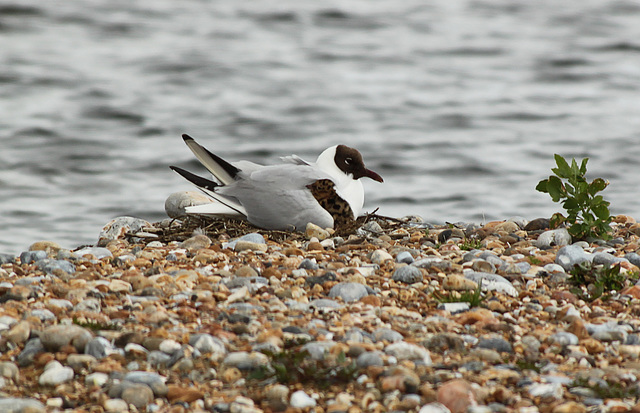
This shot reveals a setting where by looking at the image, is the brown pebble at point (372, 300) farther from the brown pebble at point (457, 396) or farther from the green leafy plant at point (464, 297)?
the brown pebble at point (457, 396)

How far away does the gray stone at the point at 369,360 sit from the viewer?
9.71 ft

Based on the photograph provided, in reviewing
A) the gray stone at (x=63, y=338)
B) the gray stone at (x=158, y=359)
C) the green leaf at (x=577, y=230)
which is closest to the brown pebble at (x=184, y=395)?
the gray stone at (x=158, y=359)

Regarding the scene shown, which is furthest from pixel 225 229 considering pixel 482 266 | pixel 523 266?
pixel 523 266

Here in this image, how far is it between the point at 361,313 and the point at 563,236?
7.03 ft

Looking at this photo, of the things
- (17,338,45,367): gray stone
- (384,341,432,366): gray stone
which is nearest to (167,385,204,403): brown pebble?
(17,338,45,367): gray stone

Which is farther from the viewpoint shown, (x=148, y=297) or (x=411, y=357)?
(x=148, y=297)

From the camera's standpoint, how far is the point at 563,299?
387cm

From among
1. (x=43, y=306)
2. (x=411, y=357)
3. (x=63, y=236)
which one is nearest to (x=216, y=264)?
(x=43, y=306)

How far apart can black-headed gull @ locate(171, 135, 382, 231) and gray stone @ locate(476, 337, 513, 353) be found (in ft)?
7.69

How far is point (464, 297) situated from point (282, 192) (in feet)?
6.58

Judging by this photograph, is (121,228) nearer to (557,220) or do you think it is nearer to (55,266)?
(55,266)

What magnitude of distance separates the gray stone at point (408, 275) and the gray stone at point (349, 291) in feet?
1.03

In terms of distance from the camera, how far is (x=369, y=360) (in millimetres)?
2965

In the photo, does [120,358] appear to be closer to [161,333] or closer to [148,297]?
[161,333]
